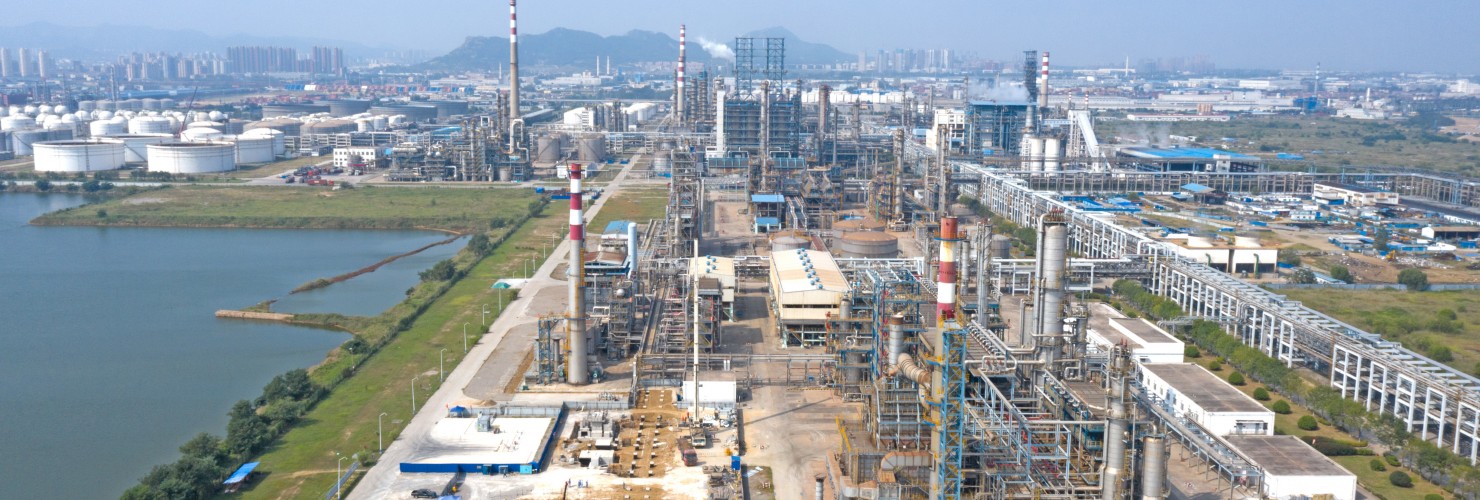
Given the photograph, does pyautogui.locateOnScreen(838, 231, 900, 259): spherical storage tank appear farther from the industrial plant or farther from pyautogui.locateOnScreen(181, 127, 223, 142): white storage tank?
pyautogui.locateOnScreen(181, 127, 223, 142): white storage tank

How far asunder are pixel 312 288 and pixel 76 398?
25.4 feet

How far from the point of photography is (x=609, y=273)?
19312 mm

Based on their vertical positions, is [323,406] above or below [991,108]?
below

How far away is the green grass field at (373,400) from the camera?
11.9 meters

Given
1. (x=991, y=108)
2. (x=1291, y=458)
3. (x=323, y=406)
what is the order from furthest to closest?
(x=991, y=108)
(x=323, y=406)
(x=1291, y=458)

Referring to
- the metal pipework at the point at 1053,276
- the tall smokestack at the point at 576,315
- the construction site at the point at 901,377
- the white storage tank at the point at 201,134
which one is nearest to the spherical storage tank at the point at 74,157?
the white storage tank at the point at 201,134

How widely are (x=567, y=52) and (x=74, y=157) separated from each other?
132788 millimetres

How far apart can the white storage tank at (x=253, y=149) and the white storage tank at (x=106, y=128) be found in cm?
771

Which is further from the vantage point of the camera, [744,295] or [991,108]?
[991,108]

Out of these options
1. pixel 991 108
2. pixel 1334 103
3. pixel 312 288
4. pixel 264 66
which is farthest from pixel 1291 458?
pixel 264 66

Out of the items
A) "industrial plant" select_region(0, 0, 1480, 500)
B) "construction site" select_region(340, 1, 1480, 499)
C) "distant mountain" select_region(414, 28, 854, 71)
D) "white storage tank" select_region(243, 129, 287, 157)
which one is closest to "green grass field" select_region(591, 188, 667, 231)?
"industrial plant" select_region(0, 0, 1480, 500)

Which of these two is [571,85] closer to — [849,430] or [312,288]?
[312,288]

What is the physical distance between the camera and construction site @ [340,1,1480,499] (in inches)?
428

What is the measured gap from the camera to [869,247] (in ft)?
74.4
